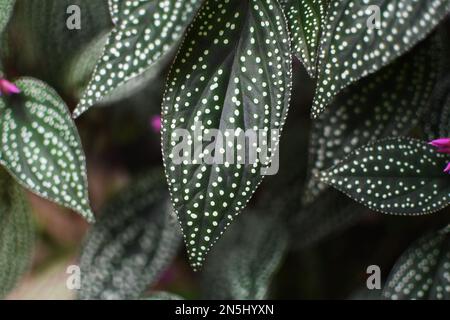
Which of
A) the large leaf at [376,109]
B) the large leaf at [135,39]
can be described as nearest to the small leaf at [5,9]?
the large leaf at [135,39]

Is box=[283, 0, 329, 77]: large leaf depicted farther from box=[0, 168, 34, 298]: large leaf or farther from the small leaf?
box=[0, 168, 34, 298]: large leaf

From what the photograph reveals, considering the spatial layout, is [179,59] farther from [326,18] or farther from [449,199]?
[449,199]

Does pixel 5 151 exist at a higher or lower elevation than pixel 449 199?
higher

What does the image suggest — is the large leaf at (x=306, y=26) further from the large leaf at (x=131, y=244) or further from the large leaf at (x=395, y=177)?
the large leaf at (x=131, y=244)

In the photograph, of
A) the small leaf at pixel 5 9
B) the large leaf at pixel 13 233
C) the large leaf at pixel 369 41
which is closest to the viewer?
the large leaf at pixel 369 41

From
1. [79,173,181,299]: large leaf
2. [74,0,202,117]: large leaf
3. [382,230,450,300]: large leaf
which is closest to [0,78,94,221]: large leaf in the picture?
[74,0,202,117]: large leaf

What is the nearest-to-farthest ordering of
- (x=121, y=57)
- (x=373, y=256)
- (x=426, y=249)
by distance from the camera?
(x=121, y=57), (x=426, y=249), (x=373, y=256)
